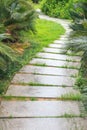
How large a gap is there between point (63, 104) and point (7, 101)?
785 mm

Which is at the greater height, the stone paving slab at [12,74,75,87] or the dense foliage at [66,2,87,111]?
the dense foliage at [66,2,87,111]

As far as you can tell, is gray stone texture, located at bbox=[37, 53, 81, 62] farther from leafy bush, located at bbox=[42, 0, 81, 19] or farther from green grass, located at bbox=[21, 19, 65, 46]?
leafy bush, located at bbox=[42, 0, 81, 19]

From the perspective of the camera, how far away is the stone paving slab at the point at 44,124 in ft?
12.9

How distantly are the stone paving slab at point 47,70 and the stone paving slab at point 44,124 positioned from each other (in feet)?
7.21

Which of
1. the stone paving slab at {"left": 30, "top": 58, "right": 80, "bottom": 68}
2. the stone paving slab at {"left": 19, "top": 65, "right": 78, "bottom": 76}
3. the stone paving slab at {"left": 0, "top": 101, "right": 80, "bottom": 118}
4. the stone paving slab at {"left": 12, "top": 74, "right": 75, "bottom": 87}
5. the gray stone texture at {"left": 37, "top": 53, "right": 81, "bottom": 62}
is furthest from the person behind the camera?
the gray stone texture at {"left": 37, "top": 53, "right": 81, "bottom": 62}

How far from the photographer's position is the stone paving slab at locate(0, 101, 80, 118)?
4.31 m

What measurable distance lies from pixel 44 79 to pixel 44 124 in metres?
1.94

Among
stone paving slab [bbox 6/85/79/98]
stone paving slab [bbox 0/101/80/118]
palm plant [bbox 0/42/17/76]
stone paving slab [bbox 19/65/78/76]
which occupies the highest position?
palm plant [bbox 0/42/17/76]

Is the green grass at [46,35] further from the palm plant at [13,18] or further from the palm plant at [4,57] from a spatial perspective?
the palm plant at [4,57]

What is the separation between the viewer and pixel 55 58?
759 centimetres

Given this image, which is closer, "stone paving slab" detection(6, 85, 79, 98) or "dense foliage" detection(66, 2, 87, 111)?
"dense foliage" detection(66, 2, 87, 111)

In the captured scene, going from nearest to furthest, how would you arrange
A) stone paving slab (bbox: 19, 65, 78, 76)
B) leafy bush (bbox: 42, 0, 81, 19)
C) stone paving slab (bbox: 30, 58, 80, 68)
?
stone paving slab (bbox: 19, 65, 78, 76)
stone paving slab (bbox: 30, 58, 80, 68)
leafy bush (bbox: 42, 0, 81, 19)

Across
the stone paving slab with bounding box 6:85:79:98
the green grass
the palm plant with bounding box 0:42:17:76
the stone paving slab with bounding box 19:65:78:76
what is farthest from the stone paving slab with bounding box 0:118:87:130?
the green grass

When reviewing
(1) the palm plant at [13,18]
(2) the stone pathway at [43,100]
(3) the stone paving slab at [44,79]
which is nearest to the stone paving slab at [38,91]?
(2) the stone pathway at [43,100]
